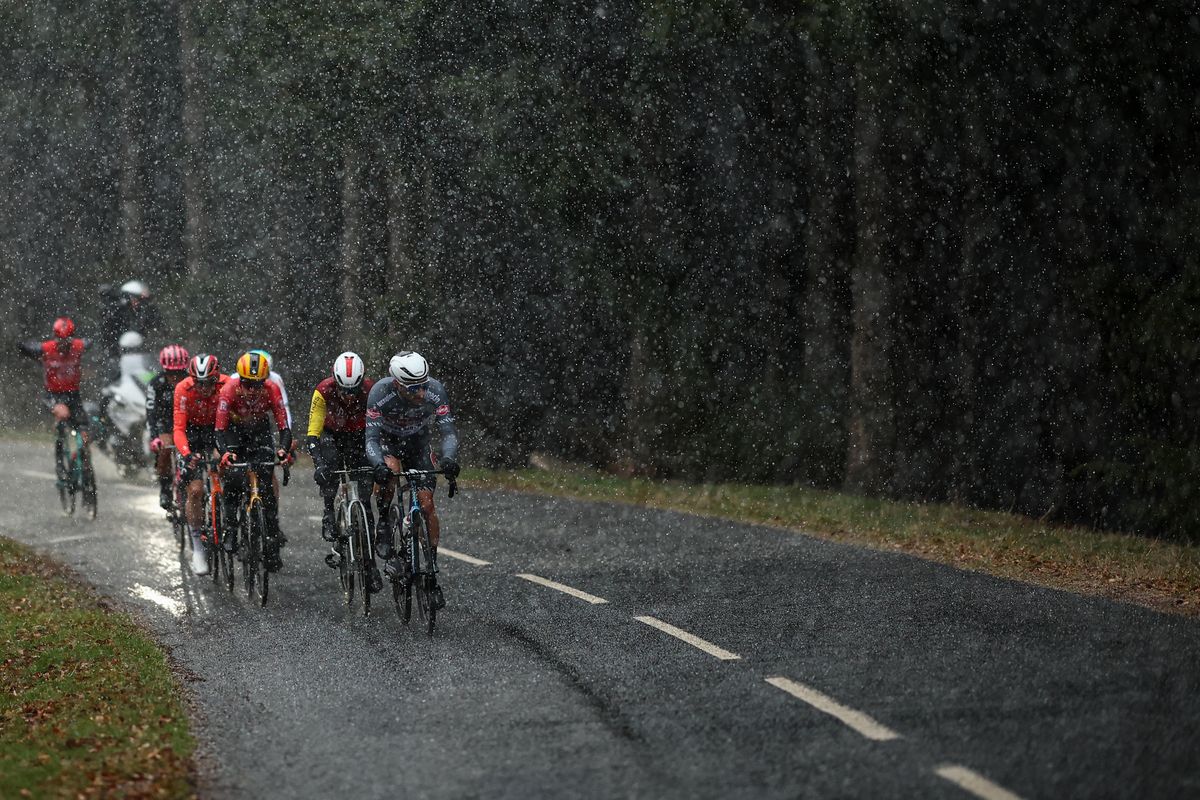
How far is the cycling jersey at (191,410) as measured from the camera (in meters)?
13.6

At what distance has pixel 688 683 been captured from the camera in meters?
8.92

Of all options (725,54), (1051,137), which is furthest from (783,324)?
(1051,137)

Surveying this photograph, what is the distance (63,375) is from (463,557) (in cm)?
671

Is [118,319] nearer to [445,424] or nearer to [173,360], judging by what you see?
[173,360]

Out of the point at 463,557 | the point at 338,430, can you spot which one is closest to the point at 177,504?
the point at 463,557

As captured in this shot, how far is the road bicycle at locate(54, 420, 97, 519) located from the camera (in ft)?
61.2

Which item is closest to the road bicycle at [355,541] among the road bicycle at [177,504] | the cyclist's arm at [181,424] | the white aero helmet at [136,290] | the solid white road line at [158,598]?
the solid white road line at [158,598]

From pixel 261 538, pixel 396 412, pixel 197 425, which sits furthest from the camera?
pixel 197 425

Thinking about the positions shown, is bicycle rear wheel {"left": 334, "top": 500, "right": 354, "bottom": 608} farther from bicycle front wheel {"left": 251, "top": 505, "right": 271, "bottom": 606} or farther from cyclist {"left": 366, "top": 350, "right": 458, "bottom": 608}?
bicycle front wheel {"left": 251, "top": 505, "right": 271, "bottom": 606}

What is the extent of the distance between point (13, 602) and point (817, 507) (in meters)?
10.2

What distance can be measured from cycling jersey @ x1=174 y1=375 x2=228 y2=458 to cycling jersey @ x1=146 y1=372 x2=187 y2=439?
1.06 meters

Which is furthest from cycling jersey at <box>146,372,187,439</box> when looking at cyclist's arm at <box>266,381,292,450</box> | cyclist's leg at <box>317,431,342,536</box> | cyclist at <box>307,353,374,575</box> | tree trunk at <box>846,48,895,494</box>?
tree trunk at <box>846,48,895,494</box>

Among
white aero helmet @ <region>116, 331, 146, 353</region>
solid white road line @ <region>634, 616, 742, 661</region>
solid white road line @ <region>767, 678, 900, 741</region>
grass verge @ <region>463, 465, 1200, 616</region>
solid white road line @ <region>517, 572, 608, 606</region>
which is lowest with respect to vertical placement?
solid white road line @ <region>517, 572, 608, 606</region>

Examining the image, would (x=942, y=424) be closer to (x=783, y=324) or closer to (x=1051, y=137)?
(x=783, y=324)
